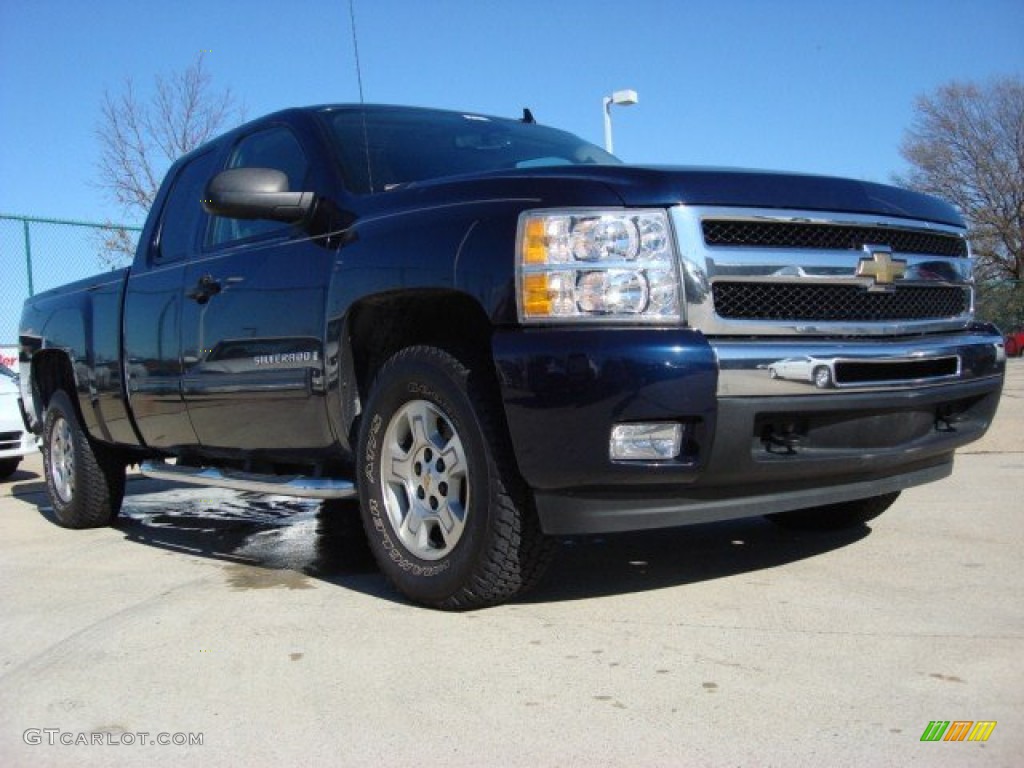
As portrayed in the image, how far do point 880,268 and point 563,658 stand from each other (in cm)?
171

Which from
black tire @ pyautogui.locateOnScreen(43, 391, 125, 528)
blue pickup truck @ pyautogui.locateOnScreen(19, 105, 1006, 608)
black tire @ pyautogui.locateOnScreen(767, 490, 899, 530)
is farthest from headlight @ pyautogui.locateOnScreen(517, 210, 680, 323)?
black tire @ pyautogui.locateOnScreen(43, 391, 125, 528)

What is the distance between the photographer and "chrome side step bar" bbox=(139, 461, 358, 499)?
4.17m

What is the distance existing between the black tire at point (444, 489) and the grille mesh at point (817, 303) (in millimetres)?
822

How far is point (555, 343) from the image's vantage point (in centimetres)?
321

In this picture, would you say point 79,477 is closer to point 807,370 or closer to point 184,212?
point 184,212

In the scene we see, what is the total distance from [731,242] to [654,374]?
22.6 inches

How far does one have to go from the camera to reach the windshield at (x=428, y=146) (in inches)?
174

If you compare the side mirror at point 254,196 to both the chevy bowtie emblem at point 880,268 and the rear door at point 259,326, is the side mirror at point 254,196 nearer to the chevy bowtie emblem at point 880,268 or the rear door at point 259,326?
the rear door at point 259,326

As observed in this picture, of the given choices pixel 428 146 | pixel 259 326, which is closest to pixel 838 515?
pixel 428 146

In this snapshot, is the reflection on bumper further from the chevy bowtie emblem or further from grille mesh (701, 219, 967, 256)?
grille mesh (701, 219, 967, 256)

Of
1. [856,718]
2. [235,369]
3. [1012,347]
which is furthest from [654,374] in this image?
[1012,347]

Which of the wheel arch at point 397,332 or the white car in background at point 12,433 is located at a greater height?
the wheel arch at point 397,332

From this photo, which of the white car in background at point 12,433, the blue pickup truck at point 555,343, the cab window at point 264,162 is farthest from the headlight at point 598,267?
the white car in background at point 12,433

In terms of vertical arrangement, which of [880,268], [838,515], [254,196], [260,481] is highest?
[254,196]
